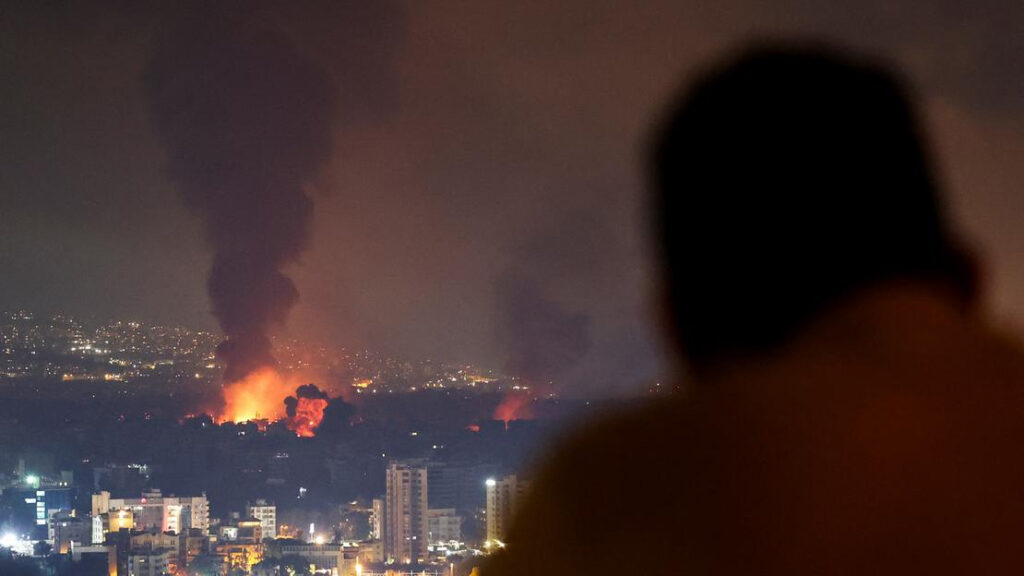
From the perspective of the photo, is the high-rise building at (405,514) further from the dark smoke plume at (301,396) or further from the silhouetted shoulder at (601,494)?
the silhouetted shoulder at (601,494)

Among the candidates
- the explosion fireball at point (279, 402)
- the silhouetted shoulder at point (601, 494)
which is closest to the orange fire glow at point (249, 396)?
the explosion fireball at point (279, 402)

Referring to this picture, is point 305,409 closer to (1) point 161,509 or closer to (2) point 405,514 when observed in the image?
(1) point 161,509

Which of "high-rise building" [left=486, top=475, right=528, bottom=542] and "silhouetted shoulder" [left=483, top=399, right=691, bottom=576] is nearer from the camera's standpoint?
"silhouetted shoulder" [left=483, top=399, right=691, bottom=576]

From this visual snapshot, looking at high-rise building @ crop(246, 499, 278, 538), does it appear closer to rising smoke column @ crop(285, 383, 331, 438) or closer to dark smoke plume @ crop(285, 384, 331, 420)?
rising smoke column @ crop(285, 383, 331, 438)

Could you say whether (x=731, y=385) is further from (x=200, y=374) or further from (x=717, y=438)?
(x=200, y=374)

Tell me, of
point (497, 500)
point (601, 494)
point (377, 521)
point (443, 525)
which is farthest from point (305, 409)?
point (601, 494)

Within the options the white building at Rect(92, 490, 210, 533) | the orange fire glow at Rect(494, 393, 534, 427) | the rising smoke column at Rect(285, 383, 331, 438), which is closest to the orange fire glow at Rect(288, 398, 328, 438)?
the rising smoke column at Rect(285, 383, 331, 438)
